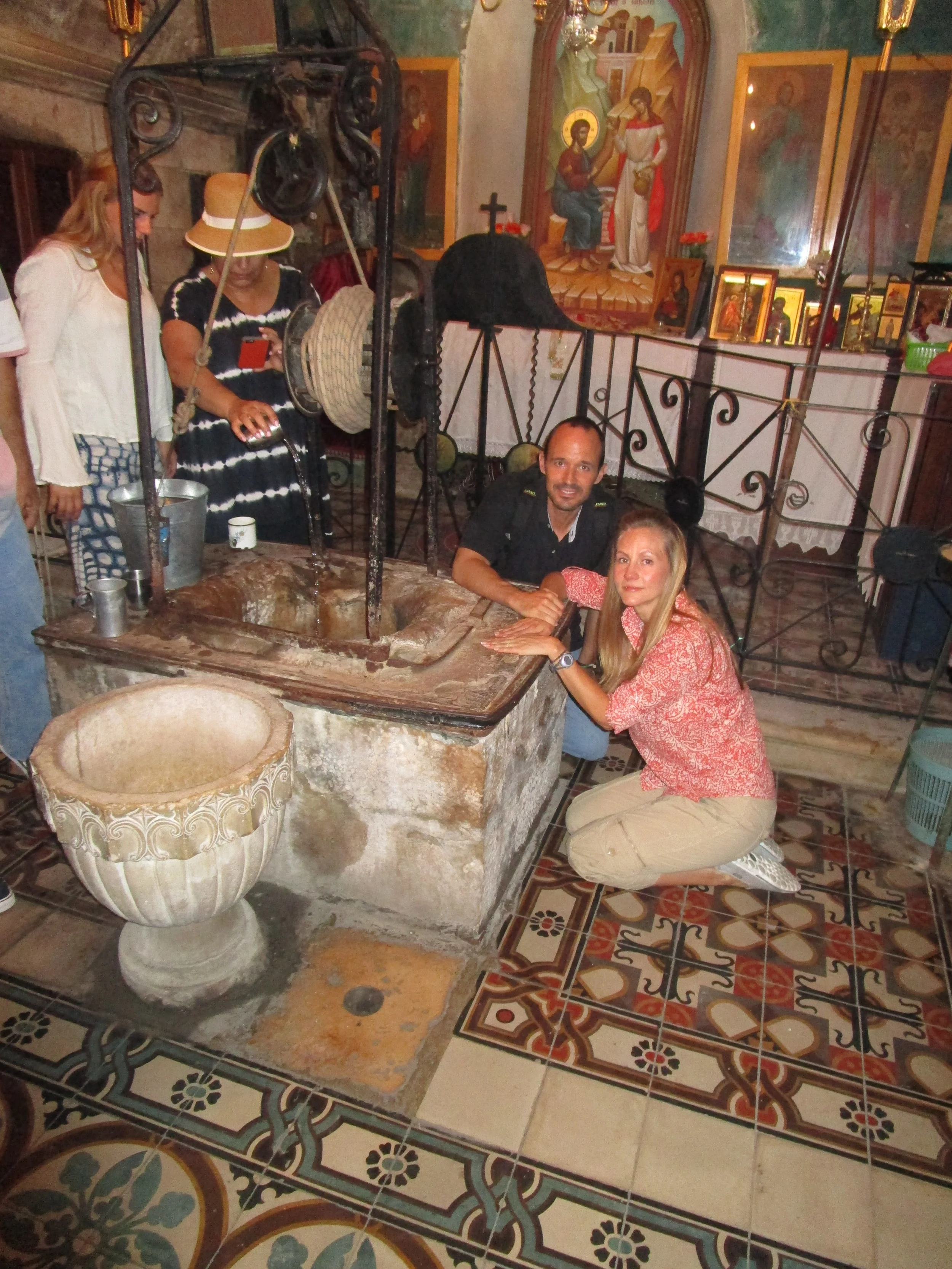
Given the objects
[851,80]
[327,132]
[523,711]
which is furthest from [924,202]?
[523,711]

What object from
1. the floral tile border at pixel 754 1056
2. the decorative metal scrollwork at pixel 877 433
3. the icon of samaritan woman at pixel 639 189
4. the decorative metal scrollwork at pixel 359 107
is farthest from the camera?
the icon of samaritan woman at pixel 639 189

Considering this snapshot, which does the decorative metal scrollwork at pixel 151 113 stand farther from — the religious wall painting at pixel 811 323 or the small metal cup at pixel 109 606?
the religious wall painting at pixel 811 323

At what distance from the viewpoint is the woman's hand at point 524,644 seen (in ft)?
8.48

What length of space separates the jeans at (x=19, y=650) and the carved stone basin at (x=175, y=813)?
2.13 feet

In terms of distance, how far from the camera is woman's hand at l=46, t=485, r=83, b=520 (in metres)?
2.96

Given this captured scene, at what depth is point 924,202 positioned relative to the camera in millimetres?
5895

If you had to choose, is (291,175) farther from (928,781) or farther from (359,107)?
(928,781)

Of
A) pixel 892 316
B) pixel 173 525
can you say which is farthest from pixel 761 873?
pixel 892 316

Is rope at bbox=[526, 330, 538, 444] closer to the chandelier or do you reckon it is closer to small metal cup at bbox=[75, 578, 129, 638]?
the chandelier

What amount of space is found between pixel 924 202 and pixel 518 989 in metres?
6.13

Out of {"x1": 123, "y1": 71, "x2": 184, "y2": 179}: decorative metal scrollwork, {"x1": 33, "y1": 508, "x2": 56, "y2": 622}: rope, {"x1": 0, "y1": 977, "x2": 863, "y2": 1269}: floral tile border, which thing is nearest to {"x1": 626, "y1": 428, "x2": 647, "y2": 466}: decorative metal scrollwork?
{"x1": 123, "y1": 71, "x2": 184, "y2": 179}: decorative metal scrollwork

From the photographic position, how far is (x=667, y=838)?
274 centimetres

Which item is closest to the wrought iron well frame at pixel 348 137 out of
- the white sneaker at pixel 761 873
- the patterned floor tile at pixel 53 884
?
the patterned floor tile at pixel 53 884

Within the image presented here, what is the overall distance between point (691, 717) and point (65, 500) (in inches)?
89.8
